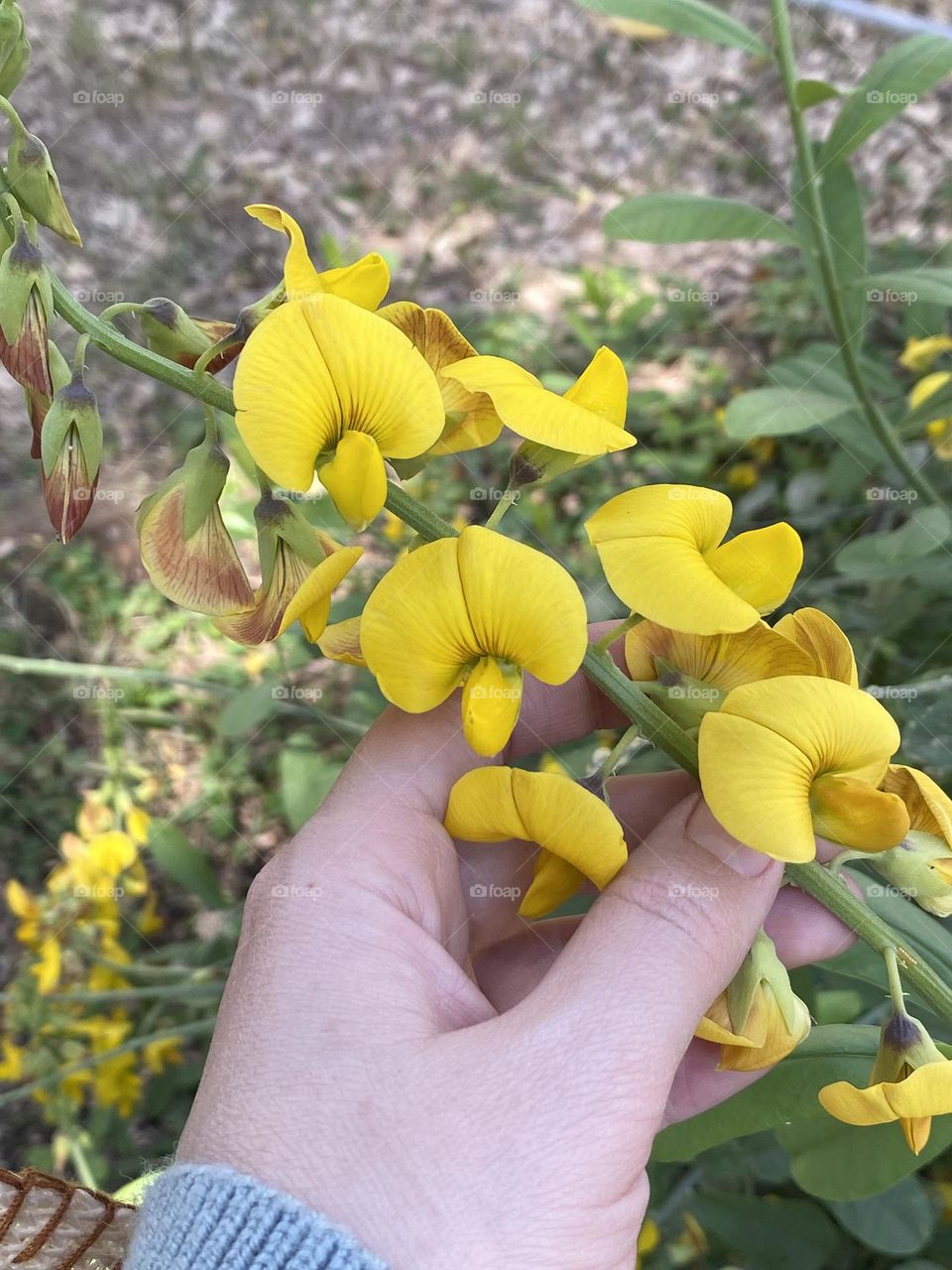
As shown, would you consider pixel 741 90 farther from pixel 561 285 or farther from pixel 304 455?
pixel 304 455

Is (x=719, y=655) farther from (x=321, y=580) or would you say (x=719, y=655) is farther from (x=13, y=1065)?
(x=13, y=1065)

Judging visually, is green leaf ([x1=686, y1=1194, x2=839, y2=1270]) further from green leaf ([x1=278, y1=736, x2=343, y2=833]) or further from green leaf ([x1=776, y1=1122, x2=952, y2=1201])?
green leaf ([x1=278, y1=736, x2=343, y2=833])

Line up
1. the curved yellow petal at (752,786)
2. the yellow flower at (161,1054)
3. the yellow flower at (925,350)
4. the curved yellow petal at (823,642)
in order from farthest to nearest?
the yellow flower at (925,350) < the yellow flower at (161,1054) < the curved yellow petal at (823,642) < the curved yellow petal at (752,786)

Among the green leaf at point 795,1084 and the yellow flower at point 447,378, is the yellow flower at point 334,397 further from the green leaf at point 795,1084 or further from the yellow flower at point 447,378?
the green leaf at point 795,1084

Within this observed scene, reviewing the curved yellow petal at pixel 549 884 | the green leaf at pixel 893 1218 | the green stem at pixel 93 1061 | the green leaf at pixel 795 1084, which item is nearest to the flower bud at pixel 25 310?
the curved yellow petal at pixel 549 884

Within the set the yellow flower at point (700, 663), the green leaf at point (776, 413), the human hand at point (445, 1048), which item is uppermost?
the yellow flower at point (700, 663)

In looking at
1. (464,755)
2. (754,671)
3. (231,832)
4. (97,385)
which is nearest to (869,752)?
(754,671)

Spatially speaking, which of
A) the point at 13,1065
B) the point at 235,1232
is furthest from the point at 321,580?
the point at 13,1065

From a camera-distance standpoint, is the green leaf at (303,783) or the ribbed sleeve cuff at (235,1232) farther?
the green leaf at (303,783)
